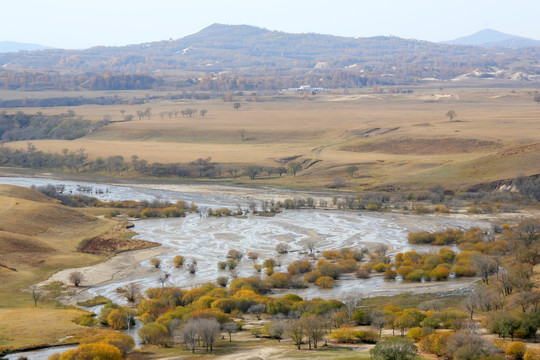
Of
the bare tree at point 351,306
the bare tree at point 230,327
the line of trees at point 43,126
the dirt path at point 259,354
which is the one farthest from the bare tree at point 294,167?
the dirt path at point 259,354

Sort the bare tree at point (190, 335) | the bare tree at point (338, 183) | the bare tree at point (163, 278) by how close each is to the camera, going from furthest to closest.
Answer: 1. the bare tree at point (338, 183)
2. the bare tree at point (163, 278)
3. the bare tree at point (190, 335)

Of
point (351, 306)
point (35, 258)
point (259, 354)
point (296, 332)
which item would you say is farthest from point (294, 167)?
point (259, 354)

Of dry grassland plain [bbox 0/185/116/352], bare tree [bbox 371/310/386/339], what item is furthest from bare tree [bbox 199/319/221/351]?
bare tree [bbox 371/310/386/339]

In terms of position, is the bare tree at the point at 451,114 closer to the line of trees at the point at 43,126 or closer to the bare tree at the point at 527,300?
the line of trees at the point at 43,126

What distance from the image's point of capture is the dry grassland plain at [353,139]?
9300 centimetres

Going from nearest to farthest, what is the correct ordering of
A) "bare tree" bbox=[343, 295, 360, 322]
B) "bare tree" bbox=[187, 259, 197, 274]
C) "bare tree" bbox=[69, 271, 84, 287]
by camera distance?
"bare tree" bbox=[343, 295, 360, 322], "bare tree" bbox=[69, 271, 84, 287], "bare tree" bbox=[187, 259, 197, 274]

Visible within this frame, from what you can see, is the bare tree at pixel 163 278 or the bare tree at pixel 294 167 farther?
the bare tree at pixel 294 167

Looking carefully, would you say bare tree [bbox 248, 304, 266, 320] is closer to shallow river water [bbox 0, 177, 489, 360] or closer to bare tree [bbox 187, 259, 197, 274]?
shallow river water [bbox 0, 177, 489, 360]

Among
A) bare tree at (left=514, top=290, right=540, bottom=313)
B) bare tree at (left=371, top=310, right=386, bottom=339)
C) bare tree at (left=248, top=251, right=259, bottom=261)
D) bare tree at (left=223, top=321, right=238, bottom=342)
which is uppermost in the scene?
bare tree at (left=514, top=290, right=540, bottom=313)

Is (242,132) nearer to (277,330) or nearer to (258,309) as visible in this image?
(258,309)

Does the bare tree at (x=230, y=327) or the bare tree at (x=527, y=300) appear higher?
the bare tree at (x=527, y=300)

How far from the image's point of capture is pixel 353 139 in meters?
122

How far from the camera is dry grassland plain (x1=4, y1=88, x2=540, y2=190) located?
93.0 m

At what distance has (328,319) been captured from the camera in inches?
1394
